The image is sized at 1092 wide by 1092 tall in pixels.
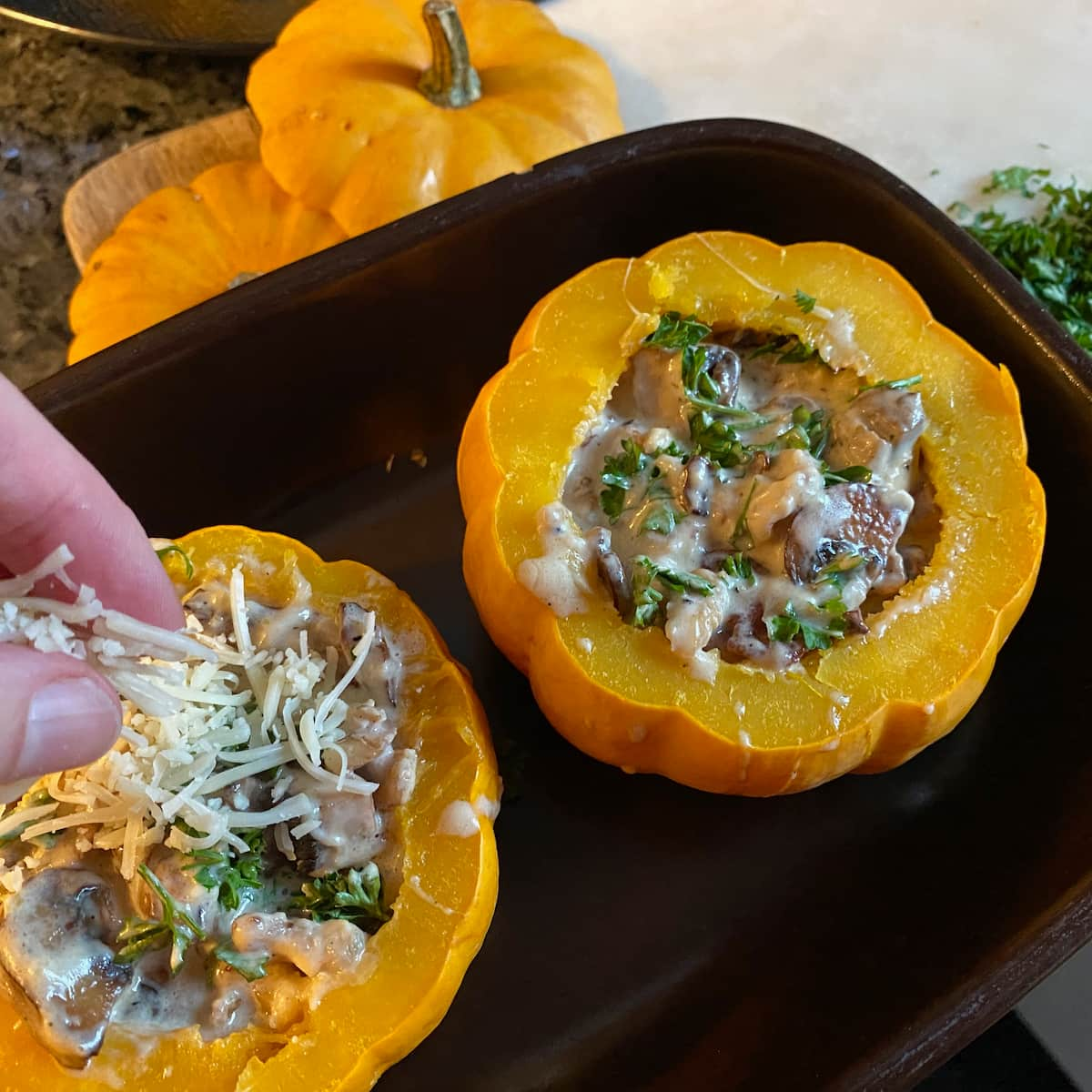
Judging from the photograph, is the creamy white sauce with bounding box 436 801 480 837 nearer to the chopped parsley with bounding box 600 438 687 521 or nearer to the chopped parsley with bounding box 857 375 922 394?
the chopped parsley with bounding box 600 438 687 521

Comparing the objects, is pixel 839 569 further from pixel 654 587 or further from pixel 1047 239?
pixel 1047 239

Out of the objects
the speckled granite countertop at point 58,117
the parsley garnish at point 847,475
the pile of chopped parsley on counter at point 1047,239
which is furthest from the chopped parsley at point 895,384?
the speckled granite countertop at point 58,117

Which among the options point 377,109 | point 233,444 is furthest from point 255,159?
point 233,444

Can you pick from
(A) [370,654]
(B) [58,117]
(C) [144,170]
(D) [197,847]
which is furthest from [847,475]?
(B) [58,117]

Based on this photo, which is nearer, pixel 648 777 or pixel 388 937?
pixel 388 937

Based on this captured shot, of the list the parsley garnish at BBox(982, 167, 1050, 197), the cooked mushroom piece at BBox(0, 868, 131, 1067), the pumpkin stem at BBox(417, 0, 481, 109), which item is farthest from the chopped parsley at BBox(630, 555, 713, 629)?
the parsley garnish at BBox(982, 167, 1050, 197)

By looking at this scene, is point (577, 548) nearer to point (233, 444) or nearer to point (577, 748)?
point (577, 748)
